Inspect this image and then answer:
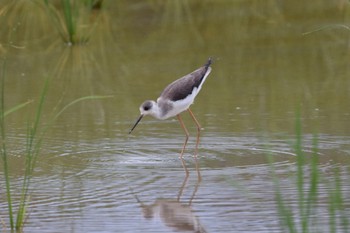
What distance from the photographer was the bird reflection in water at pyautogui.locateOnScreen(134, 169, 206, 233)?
638 cm

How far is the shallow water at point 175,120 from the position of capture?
6789 mm

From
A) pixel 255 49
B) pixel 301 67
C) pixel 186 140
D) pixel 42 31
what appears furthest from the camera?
pixel 42 31

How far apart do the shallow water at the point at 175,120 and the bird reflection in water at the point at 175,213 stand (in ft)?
0.04

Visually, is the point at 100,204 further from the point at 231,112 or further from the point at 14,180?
the point at 231,112

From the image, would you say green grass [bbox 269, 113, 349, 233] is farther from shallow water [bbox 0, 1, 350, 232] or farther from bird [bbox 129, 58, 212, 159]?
bird [bbox 129, 58, 212, 159]

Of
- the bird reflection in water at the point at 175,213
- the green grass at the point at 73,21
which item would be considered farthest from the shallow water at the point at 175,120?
the green grass at the point at 73,21

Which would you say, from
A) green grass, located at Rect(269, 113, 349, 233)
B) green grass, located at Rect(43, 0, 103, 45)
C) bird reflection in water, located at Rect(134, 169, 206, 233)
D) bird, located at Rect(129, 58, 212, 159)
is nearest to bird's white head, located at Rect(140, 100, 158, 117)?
bird, located at Rect(129, 58, 212, 159)

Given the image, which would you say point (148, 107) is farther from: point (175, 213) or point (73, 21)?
point (73, 21)

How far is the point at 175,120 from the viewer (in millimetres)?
9875

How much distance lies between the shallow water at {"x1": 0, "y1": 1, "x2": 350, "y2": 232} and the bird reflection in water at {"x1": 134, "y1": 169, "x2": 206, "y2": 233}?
13 millimetres

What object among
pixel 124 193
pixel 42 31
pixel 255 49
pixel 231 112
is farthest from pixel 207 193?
pixel 42 31

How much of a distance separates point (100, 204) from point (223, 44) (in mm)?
5723

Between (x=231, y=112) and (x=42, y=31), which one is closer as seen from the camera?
(x=231, y=112)

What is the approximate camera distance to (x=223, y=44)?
12.3 meters
